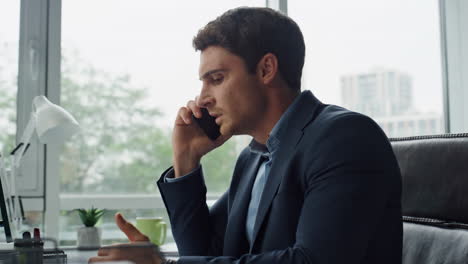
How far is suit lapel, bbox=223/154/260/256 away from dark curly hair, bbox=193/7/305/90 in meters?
0.26

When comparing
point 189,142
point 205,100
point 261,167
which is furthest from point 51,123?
point 261,167

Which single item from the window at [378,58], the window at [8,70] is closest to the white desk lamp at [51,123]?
the window at [8,70]

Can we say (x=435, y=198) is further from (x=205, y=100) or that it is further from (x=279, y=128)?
(x=205, y=100)

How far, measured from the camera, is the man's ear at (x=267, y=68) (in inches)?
52.8

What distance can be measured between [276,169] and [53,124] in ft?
3.16

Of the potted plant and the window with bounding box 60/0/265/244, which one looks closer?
the potted plant

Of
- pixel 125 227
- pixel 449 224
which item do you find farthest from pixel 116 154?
pixel 449 224

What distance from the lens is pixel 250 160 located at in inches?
60.9

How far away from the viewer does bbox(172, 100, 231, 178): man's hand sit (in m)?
1.53

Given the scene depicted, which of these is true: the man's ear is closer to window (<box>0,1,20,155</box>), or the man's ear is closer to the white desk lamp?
the white desk lamp

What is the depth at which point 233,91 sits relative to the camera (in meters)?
1.36

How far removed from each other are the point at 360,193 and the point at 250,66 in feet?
1.45

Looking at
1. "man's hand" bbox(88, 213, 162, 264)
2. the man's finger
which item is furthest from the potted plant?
"man's hand" bbox(88, 213, 162, 264)

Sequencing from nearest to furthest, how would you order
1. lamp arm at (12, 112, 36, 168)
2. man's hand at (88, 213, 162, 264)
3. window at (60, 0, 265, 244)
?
man's hand at (88, 213, 162, 264) → lamp arm at (12, 112, 36, 168) → window at (60, 0, 265, 244)
